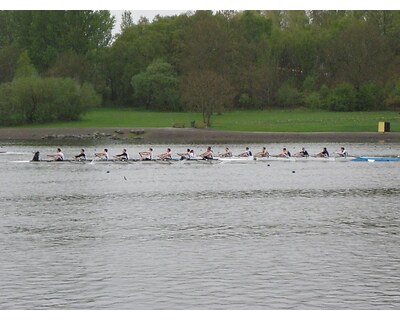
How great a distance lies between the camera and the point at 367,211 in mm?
33844

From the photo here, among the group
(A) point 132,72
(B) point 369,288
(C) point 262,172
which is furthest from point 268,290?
(A) point 132,72

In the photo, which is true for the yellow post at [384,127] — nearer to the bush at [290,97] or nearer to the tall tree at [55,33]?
the bush at [290,97]

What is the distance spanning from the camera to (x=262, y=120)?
93.4 metres

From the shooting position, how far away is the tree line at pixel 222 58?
4119 inches

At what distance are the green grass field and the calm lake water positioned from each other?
37.3 m

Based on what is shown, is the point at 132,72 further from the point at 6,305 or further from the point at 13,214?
the point at 6,305

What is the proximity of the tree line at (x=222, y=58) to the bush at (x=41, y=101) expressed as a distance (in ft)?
2.31

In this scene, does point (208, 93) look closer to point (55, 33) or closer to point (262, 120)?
point (262, 120)

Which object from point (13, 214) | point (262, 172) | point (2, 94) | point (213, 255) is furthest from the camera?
point (2, 94)

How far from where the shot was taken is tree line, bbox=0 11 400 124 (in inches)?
4119

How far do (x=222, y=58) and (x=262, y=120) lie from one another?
20.1m

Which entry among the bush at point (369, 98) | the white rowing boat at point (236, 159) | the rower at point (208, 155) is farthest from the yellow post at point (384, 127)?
the rower at point (208, 155)

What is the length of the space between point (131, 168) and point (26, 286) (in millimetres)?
34863

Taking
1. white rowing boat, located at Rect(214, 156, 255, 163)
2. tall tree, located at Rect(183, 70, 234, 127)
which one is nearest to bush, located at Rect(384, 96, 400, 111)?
tall tree, located at Rect(183, 70, 234, 127)
